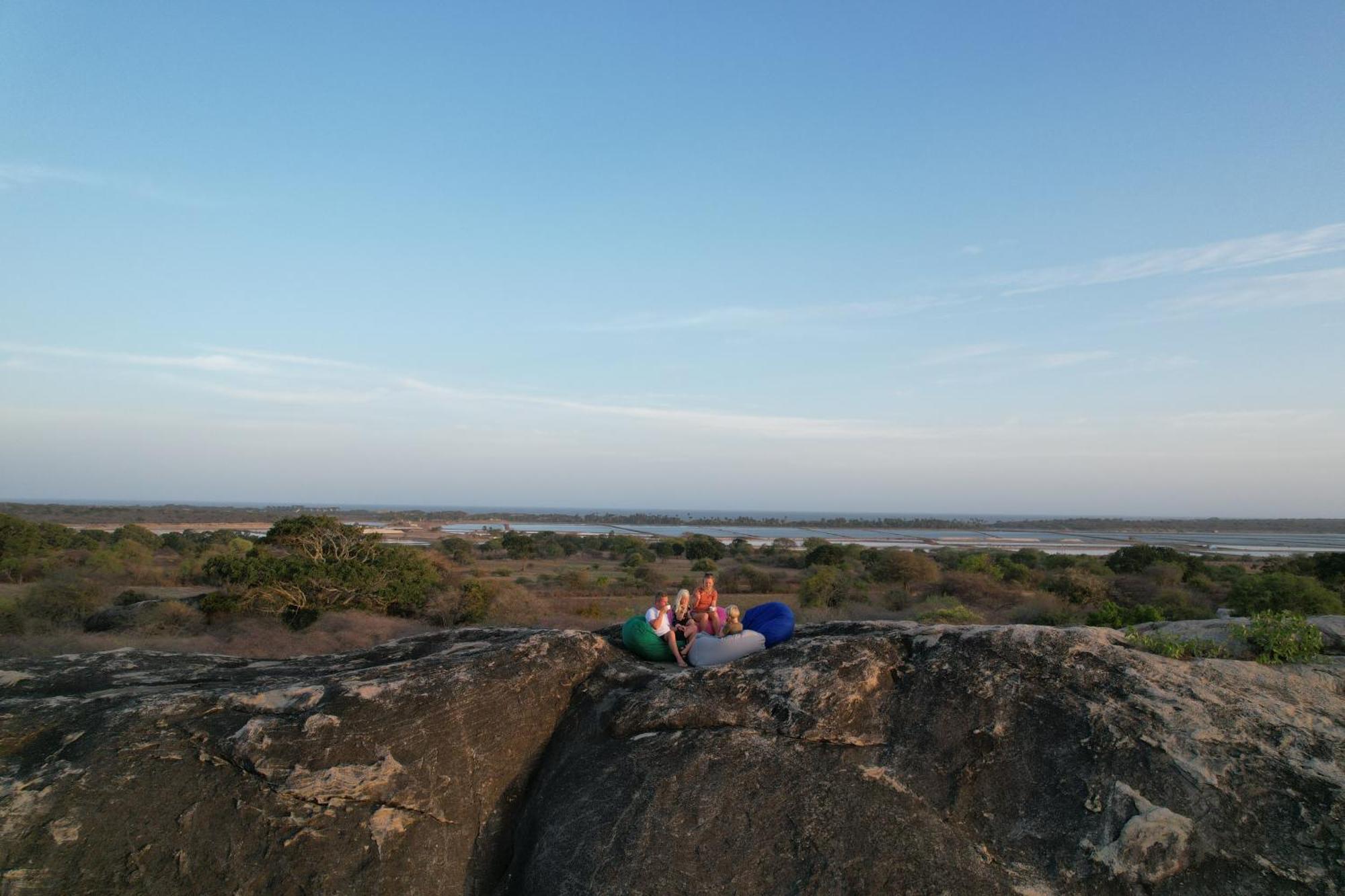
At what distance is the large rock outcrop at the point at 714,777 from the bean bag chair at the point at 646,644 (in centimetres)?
98

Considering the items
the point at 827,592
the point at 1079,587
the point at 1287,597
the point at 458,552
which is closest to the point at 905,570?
the point at 827,592

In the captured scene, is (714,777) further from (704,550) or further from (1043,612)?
(704,550)

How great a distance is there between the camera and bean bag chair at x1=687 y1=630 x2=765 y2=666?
6891 millimetres

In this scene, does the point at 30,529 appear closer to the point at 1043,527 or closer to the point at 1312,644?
the point at 1312,644

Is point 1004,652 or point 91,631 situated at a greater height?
point 1004,652

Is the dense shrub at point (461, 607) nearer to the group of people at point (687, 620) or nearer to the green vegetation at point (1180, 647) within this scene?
the group of people at point (687, 620)

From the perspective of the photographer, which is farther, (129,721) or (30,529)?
(30,529)

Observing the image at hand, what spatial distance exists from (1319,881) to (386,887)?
5.70 metres

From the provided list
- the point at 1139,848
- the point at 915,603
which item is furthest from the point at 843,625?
the point at 915,603

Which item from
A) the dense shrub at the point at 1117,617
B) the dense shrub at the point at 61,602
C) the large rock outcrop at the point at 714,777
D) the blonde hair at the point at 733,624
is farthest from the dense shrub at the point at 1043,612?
the dense shrub at the point at 61,602

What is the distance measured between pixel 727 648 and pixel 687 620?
1113mm

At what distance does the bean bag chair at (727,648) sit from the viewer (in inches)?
271

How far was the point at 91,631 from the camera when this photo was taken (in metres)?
20.3

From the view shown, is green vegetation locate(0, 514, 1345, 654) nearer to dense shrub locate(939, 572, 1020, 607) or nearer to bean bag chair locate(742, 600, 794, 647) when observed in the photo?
dense shrub locate(939, 572, 1020, 607)
